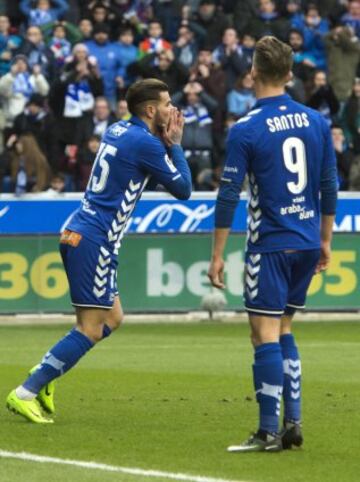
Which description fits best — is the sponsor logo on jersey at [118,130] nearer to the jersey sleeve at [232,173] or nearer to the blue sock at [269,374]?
the jersey sleeve at [232,173]

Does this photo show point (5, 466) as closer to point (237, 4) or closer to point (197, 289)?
point (197, 289)

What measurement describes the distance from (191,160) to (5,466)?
664 inches

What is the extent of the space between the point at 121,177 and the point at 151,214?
12.4 metres

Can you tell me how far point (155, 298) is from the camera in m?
21.3

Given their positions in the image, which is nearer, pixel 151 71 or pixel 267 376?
pixel 267 376

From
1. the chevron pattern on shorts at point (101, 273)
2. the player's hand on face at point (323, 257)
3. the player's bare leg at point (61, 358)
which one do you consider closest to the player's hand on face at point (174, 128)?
the chevron pattern on shorts at point (101, 273)

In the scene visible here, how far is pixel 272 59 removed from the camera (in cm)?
859

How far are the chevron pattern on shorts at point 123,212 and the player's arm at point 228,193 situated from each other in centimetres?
134

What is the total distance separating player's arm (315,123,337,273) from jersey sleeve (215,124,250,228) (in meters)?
0.51

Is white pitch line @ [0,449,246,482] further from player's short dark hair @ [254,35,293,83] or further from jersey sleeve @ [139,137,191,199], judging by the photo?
player's short dark hair @ [254,35,293,83]

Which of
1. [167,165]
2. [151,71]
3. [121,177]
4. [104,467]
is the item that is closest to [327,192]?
[167,165]

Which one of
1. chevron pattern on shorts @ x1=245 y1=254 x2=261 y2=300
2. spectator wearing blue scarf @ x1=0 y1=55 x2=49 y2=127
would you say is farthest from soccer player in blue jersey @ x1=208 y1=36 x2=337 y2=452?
spectator wearing blue scarf @ x1=0 y1=55 x2=49 y2=127

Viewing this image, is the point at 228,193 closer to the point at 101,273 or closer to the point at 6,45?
the point at 101,273

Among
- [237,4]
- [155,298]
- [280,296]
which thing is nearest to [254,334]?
A: [280,296]
